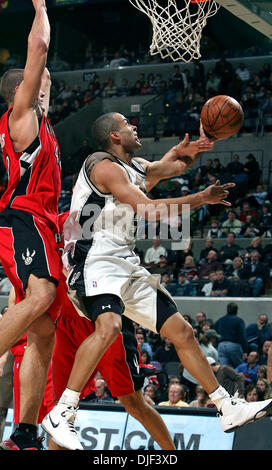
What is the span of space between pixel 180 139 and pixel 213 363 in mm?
9198

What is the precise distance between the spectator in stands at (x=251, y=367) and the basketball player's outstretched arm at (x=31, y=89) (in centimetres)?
614

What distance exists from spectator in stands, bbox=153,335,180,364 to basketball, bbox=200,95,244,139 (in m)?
6.15

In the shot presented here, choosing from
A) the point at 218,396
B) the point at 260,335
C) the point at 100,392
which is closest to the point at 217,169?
the point at 260,335

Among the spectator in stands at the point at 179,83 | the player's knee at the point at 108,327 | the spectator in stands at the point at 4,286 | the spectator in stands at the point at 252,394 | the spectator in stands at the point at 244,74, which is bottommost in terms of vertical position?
the spectator in stands at the point at 4,286

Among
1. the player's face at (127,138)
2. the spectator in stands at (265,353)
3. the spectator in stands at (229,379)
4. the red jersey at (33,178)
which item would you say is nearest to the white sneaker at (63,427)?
the red jersey at (33,178)

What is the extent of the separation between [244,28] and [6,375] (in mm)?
18449

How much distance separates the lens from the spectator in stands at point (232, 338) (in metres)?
10.5

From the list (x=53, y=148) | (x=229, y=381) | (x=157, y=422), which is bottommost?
(x=229, y=381)

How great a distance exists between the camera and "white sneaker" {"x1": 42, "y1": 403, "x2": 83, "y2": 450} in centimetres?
404

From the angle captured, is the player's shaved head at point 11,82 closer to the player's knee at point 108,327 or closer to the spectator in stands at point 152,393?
the player's knee at point 108,327

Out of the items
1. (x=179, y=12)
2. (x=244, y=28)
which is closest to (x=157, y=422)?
(x=179, y=12)

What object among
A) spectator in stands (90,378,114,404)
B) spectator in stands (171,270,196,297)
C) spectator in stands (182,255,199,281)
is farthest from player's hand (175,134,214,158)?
spectator in stands (182,255,199,281)
